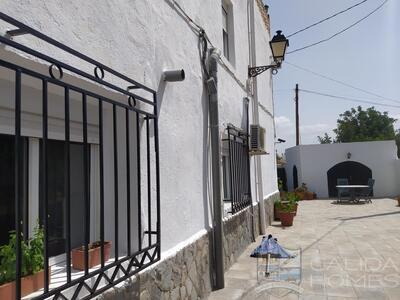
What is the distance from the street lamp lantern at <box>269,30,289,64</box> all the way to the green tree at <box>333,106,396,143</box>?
35.5m

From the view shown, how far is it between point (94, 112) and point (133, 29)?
0.73 meters

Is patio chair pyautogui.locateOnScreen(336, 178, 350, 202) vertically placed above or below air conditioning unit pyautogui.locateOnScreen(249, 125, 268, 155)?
below

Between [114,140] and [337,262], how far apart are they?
4.70 m

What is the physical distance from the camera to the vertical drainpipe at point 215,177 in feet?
15.4

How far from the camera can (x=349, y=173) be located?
1917 cm

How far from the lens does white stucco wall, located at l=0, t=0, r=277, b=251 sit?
2.17 meters

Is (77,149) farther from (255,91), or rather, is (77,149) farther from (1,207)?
(255,91)

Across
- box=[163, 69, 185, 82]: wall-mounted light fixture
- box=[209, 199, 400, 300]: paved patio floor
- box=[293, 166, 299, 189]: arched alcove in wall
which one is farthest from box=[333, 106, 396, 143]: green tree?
box=[163, 69, 185, 82]: wall-mounted light fixture

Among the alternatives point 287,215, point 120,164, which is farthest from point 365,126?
point 120,164

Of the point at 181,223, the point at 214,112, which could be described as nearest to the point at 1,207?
the point at 181,223

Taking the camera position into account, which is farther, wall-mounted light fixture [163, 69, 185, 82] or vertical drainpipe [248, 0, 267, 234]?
vertical drainpipe [248, 0, 267, 234]

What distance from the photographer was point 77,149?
2754 mm

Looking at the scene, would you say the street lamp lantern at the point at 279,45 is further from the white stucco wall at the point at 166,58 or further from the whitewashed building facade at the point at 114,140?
the whitewashed building facade at the point at 114,140

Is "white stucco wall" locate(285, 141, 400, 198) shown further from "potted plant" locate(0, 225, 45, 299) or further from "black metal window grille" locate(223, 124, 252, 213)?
"potted plant" locate(0, 225, 45, 299)
